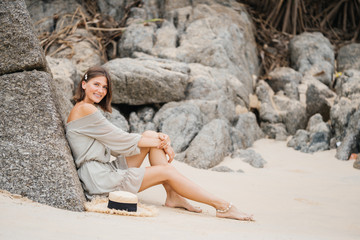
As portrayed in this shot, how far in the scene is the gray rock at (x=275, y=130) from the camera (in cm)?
697

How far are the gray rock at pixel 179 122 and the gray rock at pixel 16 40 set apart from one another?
9.57 feet

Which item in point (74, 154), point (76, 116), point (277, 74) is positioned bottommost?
point (277, 74)

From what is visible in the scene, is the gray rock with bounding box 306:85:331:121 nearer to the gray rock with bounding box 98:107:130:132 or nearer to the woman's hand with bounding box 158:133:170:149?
the gray rock with bounding box 98:107:130:132

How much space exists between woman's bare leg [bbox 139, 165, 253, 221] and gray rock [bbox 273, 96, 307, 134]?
4.65m

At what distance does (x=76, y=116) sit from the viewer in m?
2.88

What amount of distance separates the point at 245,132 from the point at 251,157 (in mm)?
1128

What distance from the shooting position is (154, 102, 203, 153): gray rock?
17.8 ft

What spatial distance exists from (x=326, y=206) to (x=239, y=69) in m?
4.56

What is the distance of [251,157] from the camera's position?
5504 millimetres

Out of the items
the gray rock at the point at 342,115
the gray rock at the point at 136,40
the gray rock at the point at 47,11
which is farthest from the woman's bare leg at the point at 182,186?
the gray rock at the point at 47,11

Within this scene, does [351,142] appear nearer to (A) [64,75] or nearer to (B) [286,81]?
(B) [286,81]

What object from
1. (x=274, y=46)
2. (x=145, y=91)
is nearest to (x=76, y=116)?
(x=145, y=91)

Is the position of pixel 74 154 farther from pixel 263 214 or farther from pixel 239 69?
pixel 239 69

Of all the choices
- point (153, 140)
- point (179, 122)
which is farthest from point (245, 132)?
point (153, 140)
